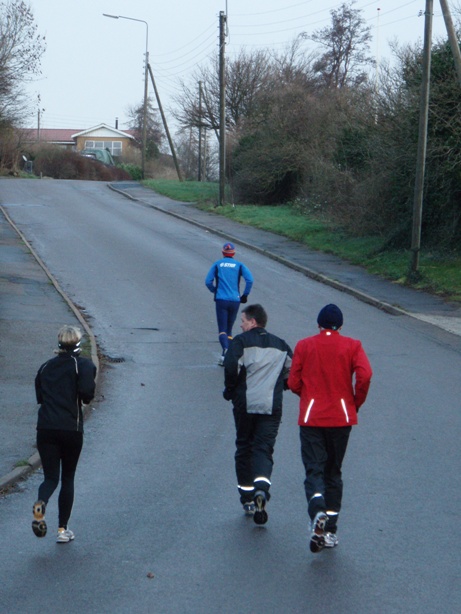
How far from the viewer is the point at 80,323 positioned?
16.6m

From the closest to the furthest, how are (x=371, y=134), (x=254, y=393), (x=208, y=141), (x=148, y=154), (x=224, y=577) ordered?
(x=224, y=577)
(x=254, y=393)
(x=371, y=134)
(x=208, y=141)
(x=148, y=154)

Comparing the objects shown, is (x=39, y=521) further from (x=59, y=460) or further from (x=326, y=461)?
(x=326, y=461)

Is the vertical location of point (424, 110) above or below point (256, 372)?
above

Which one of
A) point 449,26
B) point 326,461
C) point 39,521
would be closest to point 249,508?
point 326,461

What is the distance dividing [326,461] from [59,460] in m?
2.03

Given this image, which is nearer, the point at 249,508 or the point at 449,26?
the point at 249,508

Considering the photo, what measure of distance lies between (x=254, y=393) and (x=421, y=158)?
614 inches

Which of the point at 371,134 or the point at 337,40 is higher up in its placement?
the point at 337,40

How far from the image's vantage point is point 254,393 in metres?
7.25

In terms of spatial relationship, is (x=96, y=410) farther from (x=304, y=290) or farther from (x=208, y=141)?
(x=208, y=141)

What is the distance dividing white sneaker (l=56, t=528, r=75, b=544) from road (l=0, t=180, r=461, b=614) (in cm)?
7

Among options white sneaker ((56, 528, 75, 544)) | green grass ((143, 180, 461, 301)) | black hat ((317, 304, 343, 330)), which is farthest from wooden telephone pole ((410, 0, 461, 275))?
white sneaker ((56, 528, 75, 544))

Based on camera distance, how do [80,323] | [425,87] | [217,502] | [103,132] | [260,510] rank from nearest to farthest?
[260,510] < [217,502] < [80,323] < [425,87] < [103,132]

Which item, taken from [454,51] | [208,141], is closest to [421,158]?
[454,51]
